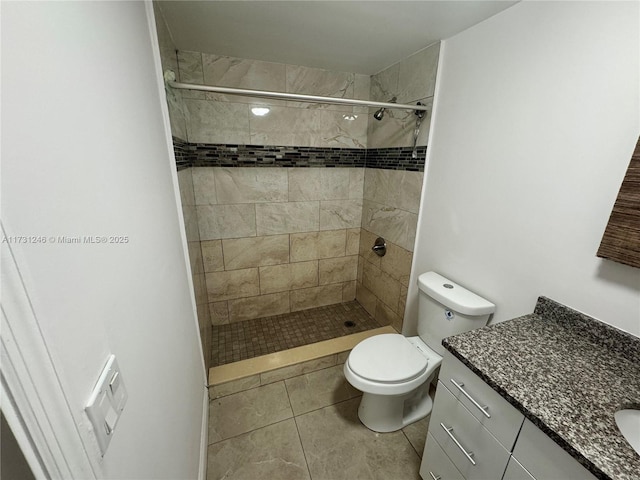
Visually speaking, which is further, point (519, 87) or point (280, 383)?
point (280, 383)

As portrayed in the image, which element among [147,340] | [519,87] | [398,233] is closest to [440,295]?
[398,233]

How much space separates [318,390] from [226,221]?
55.3 inches

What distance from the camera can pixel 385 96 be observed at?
2023 mm

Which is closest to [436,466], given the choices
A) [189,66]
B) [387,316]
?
[387,316]

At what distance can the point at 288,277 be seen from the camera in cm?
246

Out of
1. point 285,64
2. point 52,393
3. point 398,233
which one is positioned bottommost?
point 398,233

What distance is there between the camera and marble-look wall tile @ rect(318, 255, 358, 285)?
255cm

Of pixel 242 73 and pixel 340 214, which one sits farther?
pixel 340 214

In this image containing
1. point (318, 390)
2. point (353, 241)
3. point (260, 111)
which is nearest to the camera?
point (318, 390)

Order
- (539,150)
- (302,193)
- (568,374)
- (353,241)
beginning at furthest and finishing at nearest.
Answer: (353,241) < (302,193) < (539,150) < (568,374)

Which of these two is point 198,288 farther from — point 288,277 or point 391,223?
point 391,223

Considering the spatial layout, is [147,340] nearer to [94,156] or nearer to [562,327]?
[94,156]

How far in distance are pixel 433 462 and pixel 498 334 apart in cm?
67

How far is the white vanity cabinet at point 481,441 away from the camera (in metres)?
0.75
